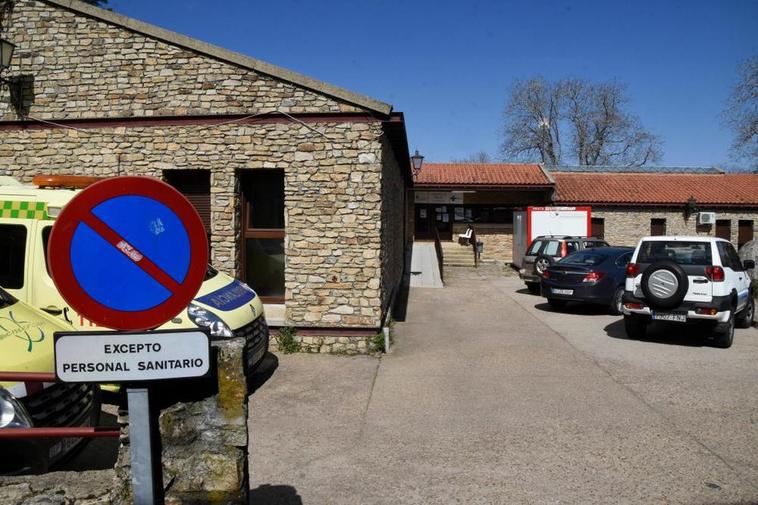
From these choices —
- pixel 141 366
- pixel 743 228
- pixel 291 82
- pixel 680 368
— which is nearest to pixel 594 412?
pixel 680 368

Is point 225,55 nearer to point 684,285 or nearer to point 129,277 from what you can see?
point 129,277

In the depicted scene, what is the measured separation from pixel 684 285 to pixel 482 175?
1983 centimetres

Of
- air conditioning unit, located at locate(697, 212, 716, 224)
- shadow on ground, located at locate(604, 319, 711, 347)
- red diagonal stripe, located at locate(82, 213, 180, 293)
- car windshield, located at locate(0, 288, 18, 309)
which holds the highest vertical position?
air conditioning unit, located at locate(697, 212, 716, 224)

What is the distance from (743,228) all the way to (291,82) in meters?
27.2

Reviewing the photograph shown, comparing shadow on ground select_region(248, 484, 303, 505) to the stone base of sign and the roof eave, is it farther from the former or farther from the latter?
the roof eave

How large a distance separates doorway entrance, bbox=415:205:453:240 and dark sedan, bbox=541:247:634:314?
552 inches

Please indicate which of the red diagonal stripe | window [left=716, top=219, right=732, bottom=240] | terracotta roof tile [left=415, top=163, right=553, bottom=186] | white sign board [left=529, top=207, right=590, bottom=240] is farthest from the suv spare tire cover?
window [left=716, top=219, right=732, bottom=240]

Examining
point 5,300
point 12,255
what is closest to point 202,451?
point 5,300

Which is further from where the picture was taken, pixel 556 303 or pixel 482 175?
pixel 482 175

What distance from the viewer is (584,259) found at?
13.7 metres

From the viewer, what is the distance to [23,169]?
375 inches

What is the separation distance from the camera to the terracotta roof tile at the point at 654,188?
27.2 metres

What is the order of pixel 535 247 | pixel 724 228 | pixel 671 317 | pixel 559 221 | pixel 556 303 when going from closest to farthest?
pixel 671 317
pixel 556 303
pixel 535 247
pixel 559 221
pixel 724 228

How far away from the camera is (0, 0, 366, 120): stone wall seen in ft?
29.7
